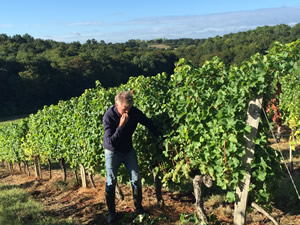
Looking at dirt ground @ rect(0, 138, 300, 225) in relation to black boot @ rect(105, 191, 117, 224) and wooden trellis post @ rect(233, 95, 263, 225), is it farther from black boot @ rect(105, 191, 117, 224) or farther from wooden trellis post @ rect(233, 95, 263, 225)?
wooden trellis post @ rect(233, 95, 263, 225)

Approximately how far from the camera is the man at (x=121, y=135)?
3.96 m

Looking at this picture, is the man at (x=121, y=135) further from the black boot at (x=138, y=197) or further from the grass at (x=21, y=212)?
the grass at (x=21, y=212)

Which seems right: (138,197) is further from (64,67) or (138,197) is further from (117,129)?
(64,67)

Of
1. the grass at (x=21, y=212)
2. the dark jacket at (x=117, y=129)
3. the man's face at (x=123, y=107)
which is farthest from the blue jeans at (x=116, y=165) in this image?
the grass at (x=21, y=212)

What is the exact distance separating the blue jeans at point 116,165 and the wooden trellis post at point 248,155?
58.7 inches

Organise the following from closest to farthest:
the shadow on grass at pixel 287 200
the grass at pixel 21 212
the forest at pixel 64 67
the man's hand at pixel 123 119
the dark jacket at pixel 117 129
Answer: the man's hand at pixel 123 119 < the dark jacket at pixel 117 129 < the grass at pixel 21 212 < the shadow on grass at pixel 287 200 < the forest at pixel 64 67

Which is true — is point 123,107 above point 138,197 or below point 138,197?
above

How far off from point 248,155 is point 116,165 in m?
1.87

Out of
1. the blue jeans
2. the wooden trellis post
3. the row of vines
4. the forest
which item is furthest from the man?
the forest

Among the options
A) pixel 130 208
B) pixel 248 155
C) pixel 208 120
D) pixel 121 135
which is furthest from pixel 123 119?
pixel 130 208

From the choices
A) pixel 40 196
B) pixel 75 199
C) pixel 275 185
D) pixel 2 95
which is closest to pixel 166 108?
pixel 275 185

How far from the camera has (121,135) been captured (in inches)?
160

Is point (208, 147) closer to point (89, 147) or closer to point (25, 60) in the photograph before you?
point (89, 147)

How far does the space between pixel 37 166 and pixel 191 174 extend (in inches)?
337
